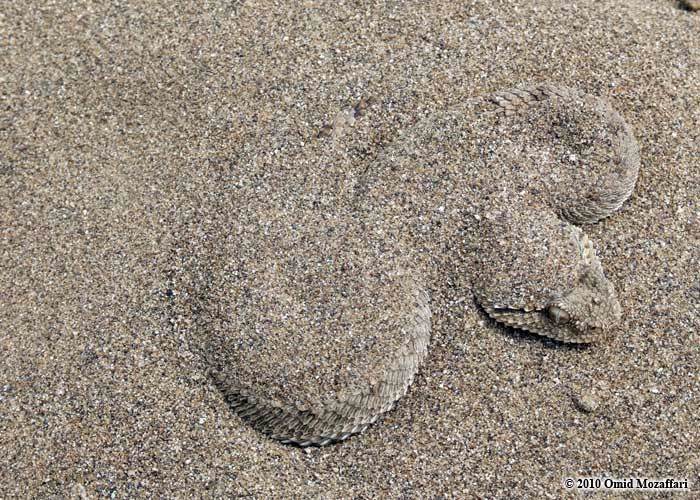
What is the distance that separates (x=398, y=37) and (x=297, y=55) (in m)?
0.66

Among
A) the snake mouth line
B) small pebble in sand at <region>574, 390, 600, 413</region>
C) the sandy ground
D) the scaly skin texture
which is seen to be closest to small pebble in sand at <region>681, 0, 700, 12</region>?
the sandy ground

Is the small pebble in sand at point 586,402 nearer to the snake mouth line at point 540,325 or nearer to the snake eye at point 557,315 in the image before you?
the snake mouth line at point 540,325

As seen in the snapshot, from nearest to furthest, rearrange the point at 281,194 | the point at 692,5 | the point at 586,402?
1. the point at 586,402
2. the point at 281,194
3. the point at 692,5

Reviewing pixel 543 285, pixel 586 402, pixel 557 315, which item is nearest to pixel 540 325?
pixel 557 315

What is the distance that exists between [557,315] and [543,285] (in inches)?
6.8

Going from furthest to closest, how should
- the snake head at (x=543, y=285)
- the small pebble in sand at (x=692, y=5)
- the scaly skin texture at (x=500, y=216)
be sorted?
the small pebble in sand at (x=692, y=5) < the snake head at (x=543, y=285) < the scaly skin texture at (x=500, y=216)

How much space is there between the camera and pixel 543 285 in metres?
3.84

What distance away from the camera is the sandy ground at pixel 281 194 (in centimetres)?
373

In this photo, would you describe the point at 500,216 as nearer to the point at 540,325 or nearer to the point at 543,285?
the point at 543,285

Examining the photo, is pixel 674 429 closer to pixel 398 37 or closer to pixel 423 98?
pixel 423 98

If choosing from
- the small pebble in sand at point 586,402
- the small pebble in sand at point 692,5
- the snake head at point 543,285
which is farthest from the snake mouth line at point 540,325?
the small pebble in sand at point 692,5

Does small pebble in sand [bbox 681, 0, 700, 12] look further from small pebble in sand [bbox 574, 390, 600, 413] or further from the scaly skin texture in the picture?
small pebble in sand [bbox 574, 390, 600, 413]

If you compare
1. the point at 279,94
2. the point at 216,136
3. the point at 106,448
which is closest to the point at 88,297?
the point at 106,448

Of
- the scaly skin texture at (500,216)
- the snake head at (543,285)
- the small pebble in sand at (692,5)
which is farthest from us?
the small pebble in sand at (692,5)
